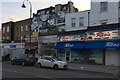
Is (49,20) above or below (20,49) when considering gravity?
above

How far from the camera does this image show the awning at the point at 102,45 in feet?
119

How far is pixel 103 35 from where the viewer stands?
3856 cm

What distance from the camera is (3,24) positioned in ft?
233

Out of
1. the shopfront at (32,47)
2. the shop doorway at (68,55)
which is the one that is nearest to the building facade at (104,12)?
the shop doorway at (68,55)

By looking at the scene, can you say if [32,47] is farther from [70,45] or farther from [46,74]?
[46,74]

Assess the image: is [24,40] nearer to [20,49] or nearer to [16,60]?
[20,49]

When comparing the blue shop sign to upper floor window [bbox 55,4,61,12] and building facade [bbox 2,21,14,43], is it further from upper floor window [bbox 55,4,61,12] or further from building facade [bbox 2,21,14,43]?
building facade [bbox 2,21,14,43]

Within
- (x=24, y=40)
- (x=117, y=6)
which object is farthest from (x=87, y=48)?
(x=24, y=40)

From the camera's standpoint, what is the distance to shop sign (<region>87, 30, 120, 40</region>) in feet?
120

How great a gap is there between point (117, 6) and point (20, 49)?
1023 inches

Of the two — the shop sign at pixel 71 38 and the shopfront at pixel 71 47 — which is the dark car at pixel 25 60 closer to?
the shopfront at pixel 71 47

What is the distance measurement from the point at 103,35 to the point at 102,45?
1366mm

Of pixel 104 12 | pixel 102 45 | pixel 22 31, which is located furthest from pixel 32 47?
pixel 102 45

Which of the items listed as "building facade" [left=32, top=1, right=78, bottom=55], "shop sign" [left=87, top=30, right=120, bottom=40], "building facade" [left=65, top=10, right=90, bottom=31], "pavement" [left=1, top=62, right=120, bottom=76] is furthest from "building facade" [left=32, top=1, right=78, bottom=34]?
"pavement" [left=1, top=62, right=120, bottom=76]
